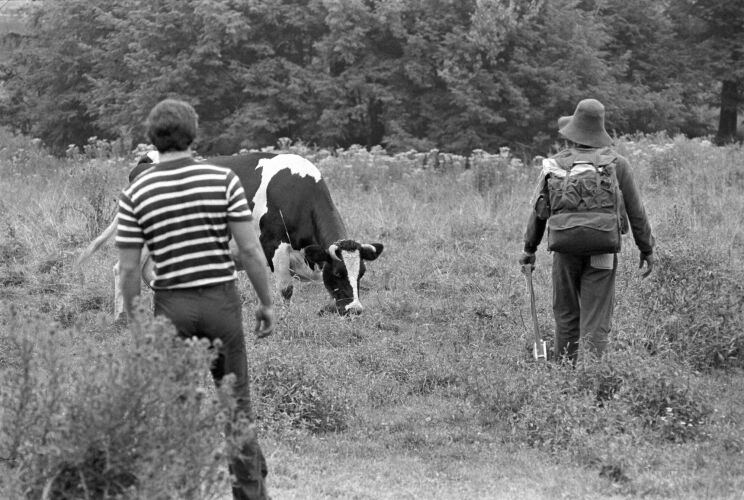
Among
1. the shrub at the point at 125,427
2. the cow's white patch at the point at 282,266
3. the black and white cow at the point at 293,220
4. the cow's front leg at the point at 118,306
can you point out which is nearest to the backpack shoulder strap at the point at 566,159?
the black and white cow at the point at 293,220

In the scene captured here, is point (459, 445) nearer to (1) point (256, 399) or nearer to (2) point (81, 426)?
(1) point (256, 399)

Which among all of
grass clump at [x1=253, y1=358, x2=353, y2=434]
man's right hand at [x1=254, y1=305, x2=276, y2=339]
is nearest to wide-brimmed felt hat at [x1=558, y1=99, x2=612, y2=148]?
grass clump at [x1=253, y1=358, x2=353, y2=434]

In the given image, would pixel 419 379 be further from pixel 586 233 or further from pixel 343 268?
pixel 343 268

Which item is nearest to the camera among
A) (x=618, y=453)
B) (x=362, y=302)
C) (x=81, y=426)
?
(x=81, y=426)

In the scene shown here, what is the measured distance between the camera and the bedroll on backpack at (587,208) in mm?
6586

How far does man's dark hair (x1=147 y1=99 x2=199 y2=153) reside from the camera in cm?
454

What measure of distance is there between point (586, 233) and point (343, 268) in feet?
11.4

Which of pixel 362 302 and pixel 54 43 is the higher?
pixel 54 43

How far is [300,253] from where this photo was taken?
10.2 m

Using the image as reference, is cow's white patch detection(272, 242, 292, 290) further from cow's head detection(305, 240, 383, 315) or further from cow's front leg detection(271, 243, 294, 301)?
cow's head detection(305, 240, 383, 315)

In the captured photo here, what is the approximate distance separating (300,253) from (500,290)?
209 centimetres

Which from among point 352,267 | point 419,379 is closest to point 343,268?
point 352,267

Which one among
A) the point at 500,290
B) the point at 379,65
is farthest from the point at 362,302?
the point at 379,65

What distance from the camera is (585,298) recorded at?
691 cm
